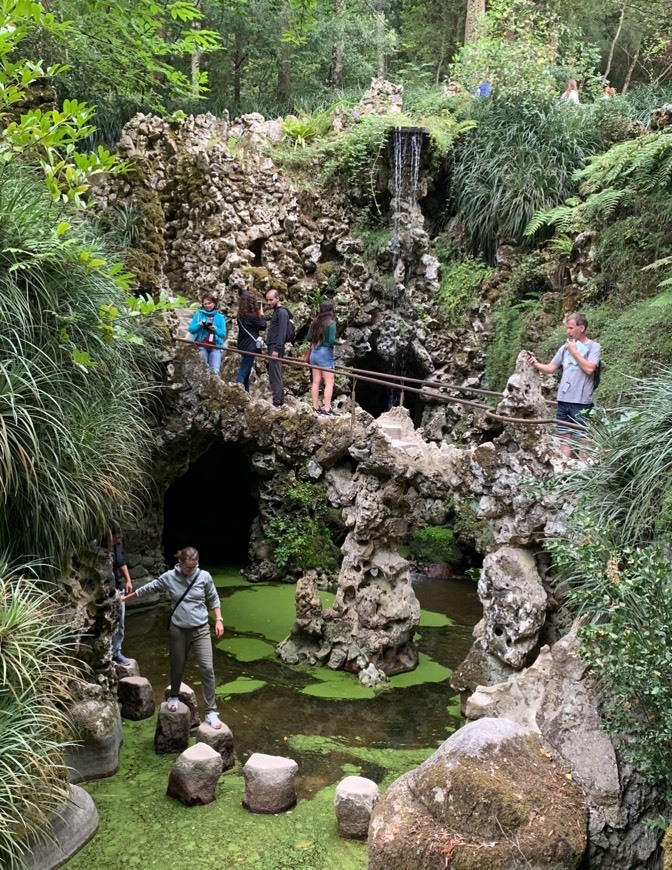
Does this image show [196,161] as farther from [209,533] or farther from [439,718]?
[439,718]

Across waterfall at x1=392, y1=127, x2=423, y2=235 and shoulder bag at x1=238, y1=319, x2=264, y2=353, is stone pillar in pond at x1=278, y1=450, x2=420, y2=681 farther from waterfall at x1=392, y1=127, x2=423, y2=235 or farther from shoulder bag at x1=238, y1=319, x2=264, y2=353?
waterfall at x1=392, y1=127, x2=423, y2=235

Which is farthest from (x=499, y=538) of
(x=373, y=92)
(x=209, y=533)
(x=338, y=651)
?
(x=373, y=92)

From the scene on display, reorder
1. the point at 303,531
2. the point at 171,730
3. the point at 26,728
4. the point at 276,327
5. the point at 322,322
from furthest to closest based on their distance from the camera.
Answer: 1. the point at 303,531
2. the point at 276,327
3. the point at 322,322
4. the point at 171,730
5. the point at 26,728

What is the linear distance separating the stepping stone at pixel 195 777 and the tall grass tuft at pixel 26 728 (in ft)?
2.90

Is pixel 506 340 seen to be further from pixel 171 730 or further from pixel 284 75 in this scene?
pixel 284 75

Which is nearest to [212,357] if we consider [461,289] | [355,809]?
[461,289]

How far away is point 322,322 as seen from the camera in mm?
9094

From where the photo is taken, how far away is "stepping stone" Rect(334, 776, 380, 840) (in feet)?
16.5

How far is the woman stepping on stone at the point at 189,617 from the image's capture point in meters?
6.07

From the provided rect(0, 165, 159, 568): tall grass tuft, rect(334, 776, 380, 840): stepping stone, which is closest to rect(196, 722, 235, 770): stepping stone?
rect(334, 776, 380, 840): stepping stone

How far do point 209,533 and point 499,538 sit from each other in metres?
6.91

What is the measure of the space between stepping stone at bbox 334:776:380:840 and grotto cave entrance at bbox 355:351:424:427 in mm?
8240

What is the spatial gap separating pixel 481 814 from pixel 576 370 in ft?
12.7

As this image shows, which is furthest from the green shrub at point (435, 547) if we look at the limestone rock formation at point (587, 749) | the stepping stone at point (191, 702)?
the limestone rock formation at point (587, 749)
